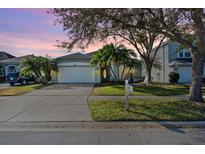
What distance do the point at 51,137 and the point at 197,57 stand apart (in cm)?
763

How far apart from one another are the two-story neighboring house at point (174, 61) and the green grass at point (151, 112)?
20.0 m

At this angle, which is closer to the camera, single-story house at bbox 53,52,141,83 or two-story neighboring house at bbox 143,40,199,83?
single-story house at bbox 53,52,141,83

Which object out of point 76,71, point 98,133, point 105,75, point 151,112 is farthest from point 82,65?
point 98,133

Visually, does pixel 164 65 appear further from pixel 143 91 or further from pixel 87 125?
pixel 87 125

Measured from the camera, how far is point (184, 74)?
107 feet

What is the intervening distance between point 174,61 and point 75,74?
1222cm

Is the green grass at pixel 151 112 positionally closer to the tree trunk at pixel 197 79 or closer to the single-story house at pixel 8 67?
the tree trunk at pixel 197 79

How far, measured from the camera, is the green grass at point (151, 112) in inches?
356

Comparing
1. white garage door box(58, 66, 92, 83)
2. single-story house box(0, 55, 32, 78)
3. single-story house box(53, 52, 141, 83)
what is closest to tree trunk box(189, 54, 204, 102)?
single-story house box(53, 52, 141, 83)

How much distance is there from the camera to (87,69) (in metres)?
30.4

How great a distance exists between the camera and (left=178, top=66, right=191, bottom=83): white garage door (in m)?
32.5

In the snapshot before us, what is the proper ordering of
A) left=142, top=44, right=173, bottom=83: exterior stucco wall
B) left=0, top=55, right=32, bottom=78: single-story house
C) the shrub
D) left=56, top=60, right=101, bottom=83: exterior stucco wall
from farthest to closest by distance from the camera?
left=0, top=55, right=32, bottom=78: single-story house < left=142, top=44, right=173, bottom=83: exterior stucco wall < left=56, top=60, right=101, bottom=83: exterior stucco wall < the shrub

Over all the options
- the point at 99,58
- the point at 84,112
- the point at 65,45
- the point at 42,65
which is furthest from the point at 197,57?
the point at 42,65

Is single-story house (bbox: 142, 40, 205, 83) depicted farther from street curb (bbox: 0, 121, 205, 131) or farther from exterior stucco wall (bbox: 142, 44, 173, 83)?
street curb (bbox: 0, 121, 205, 131)
